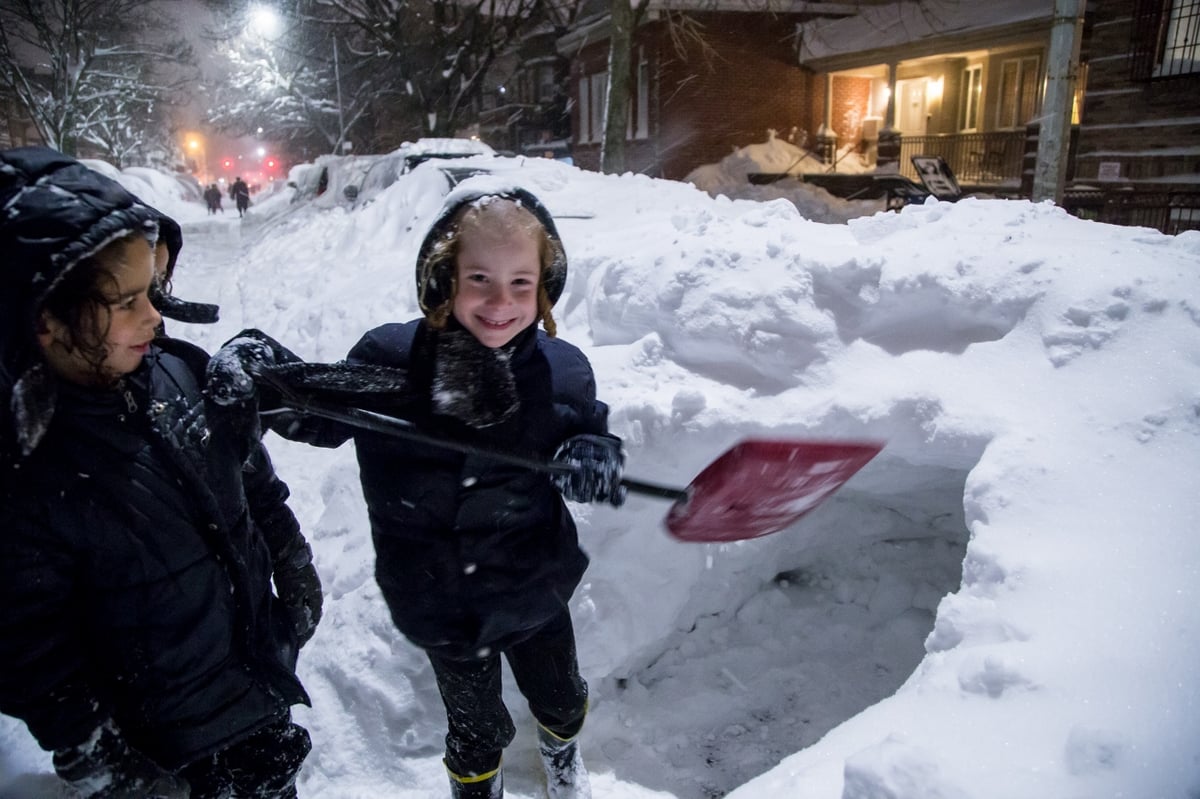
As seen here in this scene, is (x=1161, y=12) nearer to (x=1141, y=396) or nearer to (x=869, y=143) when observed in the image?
(x=869, y=143)

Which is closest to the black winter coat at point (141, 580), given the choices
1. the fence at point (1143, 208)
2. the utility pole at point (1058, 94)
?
the utility pole at point (1058, 94)

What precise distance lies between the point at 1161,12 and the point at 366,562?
42.0 ft

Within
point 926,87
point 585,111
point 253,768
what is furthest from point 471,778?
point 585,111

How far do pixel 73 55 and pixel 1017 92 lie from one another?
23.0m

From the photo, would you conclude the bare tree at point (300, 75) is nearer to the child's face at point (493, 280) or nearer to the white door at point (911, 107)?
the white door at point (911, 107)

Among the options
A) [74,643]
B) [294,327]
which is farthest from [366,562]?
[294,327]

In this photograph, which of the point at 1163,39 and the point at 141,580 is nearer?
the point at 141,580

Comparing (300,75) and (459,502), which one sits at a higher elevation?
(300,75)

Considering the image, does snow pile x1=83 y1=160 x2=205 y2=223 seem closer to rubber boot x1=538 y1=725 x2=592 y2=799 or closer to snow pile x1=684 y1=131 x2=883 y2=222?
snow pile x1=684 y1=131 x2=883 y2=222

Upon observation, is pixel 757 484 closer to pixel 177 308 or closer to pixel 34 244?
pixel 177 308

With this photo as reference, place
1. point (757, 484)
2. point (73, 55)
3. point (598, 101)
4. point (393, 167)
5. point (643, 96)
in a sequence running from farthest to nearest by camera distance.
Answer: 1. point (598, 101)
2. point (643, 96)
3. point (73, 55)
4. point (393, 167)
5. point (757, 484)

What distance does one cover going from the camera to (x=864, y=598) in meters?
3.61

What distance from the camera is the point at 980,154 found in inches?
609

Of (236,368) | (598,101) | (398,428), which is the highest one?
(598,101)
